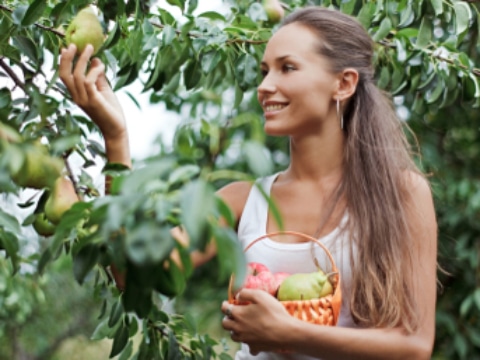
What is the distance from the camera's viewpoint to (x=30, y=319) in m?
4.96

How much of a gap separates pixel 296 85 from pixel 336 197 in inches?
8.1

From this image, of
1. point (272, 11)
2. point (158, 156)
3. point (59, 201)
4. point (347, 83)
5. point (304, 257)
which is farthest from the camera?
point (272, 11)

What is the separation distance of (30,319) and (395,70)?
3.51m

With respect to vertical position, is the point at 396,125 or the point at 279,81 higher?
the point at 279,81

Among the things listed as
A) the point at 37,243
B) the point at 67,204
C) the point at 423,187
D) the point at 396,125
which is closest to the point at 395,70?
the point at 396,125

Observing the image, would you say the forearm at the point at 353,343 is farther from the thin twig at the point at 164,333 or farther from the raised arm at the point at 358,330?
the thin twig at the point at 164,333

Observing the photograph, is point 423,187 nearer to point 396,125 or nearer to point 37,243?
point 396,125

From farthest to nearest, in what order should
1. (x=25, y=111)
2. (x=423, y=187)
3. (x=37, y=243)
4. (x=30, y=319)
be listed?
1. (x=30, y=319)
2. (x=37, y=243)
3. (x=423, y=187)
4. (x=25, y=111)

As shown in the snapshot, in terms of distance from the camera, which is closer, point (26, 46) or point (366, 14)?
point (26, 46)

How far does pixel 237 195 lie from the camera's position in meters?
1.55

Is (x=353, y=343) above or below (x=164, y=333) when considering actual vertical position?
above

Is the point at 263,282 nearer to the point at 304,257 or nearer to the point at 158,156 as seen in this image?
the point at 304,257

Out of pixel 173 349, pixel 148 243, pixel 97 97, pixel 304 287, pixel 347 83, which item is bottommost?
pixel 173 349

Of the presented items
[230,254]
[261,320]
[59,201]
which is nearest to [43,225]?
[59,201]
